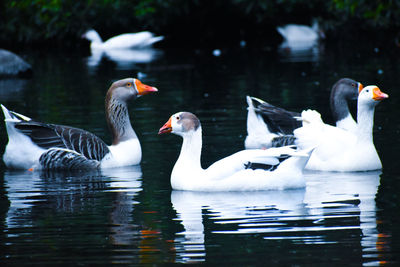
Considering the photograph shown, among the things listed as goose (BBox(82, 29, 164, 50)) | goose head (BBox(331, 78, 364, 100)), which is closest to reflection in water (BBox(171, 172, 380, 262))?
goose head (BBox(331, 78, 364, 100))

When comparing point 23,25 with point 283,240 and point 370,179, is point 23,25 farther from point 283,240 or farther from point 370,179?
point 283,240

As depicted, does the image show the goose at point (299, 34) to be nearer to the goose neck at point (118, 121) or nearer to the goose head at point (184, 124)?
the goose neck at point (118, 121)

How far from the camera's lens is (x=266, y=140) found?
12.7 metres

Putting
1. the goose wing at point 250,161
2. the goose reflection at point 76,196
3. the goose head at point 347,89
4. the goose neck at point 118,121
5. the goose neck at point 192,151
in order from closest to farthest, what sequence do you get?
the goose reflection at point 76,196 < the goose wing at point 250,161 < the goose neck at point 192,151 < the goose neck at point 118,121 < the goose head at point 347,89

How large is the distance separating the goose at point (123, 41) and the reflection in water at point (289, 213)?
79.6 feet

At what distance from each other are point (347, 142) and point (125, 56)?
70.5 feet

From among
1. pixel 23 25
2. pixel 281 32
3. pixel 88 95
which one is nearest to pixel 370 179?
pixel 88 95

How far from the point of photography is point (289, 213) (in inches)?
339

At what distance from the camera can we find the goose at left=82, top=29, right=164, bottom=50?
112 ft

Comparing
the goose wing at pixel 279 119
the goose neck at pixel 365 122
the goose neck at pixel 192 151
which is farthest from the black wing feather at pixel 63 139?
the goose neck at pixel 365 122

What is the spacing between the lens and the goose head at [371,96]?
35.7ft

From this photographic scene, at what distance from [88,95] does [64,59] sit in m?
12.2

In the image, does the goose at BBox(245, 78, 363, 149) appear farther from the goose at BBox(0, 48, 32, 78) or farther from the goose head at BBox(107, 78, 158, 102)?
the goose at BBox(0, 48, 32, 78)

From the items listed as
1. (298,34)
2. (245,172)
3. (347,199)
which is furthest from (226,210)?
(298,34)
